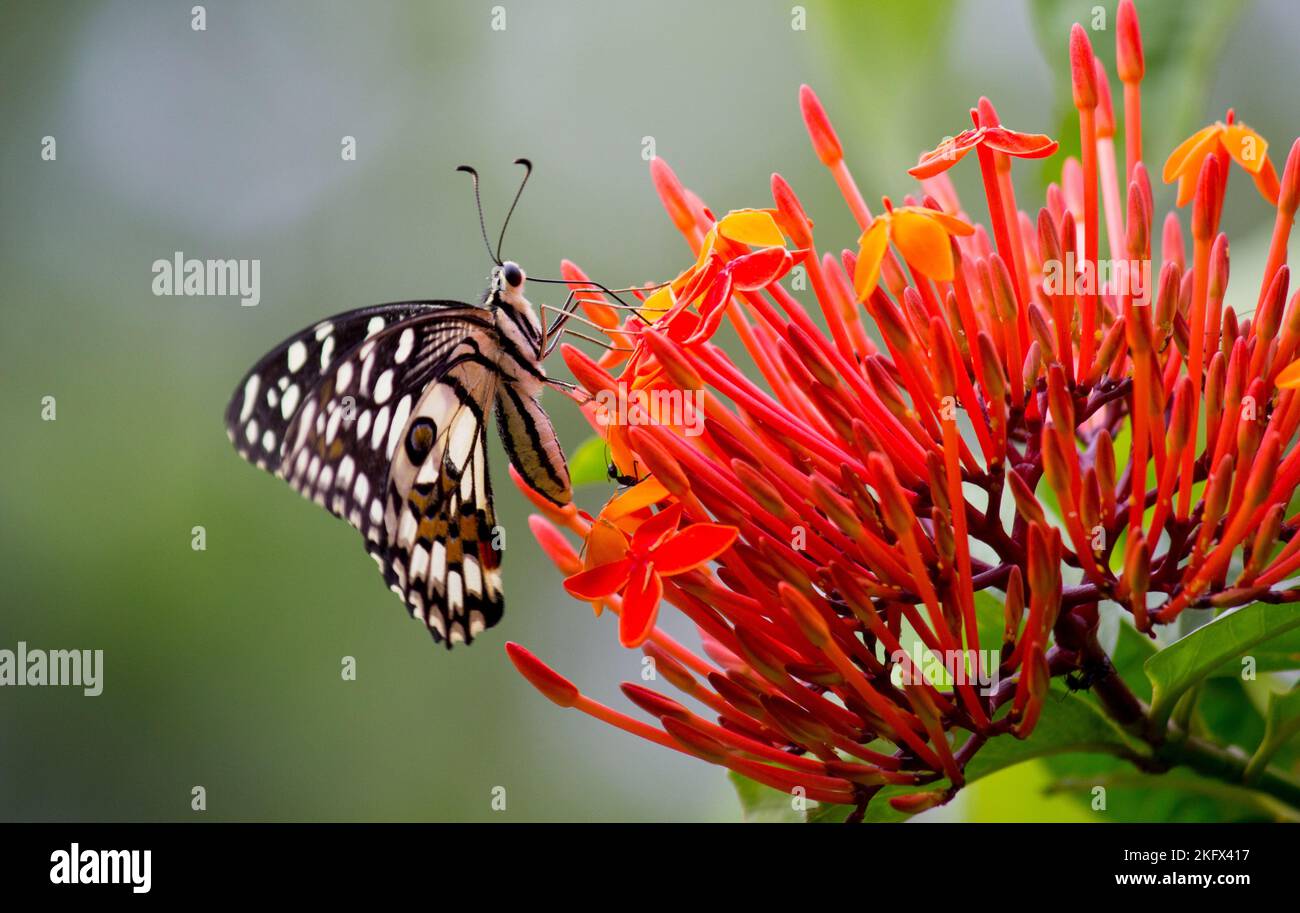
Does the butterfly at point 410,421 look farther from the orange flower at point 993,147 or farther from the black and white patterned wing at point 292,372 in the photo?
the orange flower at point 993,147

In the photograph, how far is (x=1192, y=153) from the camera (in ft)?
3.93

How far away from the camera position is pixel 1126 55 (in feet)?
4.14

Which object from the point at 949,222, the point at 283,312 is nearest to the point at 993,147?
the point at 949,222

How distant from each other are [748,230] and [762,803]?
64 centimetres

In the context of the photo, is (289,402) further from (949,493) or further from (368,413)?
(949,493)

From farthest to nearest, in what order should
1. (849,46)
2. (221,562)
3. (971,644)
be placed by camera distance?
(221,562) → (849,46) → (971,644)

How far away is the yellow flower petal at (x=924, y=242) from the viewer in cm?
102

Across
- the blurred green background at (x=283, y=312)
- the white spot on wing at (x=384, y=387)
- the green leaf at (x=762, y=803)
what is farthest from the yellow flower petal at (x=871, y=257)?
the blurred green background at (x=283, y=312)

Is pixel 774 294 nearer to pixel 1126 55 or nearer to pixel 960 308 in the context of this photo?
pixel 960 308

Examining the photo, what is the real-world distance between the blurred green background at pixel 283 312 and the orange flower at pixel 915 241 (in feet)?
11.8

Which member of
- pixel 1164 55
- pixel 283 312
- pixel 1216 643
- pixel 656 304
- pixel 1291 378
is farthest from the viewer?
pixel 283 312

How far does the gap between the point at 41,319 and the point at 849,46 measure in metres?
4.89
